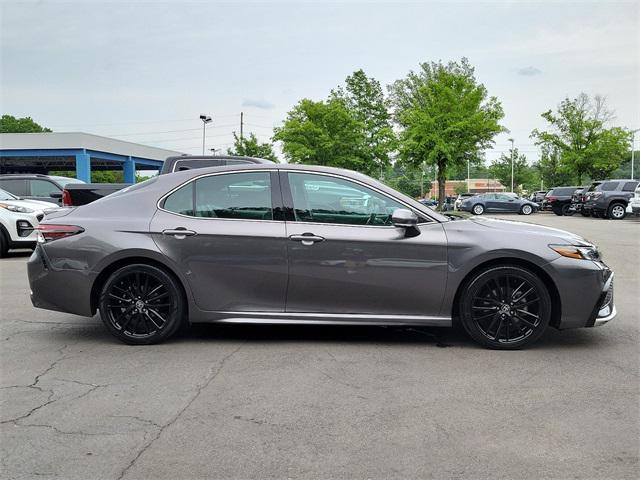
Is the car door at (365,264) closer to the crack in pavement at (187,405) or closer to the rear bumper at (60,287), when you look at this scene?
the crack in pavement at (187,405)

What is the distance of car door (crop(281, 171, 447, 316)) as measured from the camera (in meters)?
5.02

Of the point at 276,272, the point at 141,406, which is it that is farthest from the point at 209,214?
the point at 141,406

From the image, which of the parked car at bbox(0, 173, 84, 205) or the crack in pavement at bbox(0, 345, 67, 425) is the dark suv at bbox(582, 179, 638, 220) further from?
the crack in pavement at bbox(0, 345, 67, 425)

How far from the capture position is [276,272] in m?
5.09

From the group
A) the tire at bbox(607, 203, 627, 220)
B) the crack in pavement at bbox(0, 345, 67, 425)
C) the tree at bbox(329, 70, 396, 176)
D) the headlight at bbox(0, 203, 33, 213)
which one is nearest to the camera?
the crack in pavement at bbox(0, 345, 67, 425)

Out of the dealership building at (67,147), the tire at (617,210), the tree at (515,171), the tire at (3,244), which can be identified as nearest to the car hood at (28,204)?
the tire at (3,244)

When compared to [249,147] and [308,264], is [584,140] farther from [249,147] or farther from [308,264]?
[308,264]

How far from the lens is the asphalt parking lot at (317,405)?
2994 millimetres

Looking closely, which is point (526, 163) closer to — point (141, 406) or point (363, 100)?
point (363, 100)

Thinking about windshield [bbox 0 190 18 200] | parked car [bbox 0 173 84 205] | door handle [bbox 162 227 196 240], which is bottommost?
door handle [bbox 162 227 196 240]

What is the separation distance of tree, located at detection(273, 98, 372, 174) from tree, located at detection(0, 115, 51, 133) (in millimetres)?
76181

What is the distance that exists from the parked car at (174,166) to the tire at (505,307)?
3.77 m

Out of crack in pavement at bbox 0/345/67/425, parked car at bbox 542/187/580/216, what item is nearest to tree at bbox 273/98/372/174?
parked car at bbox 542/187/580/216

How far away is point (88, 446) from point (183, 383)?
107cm
